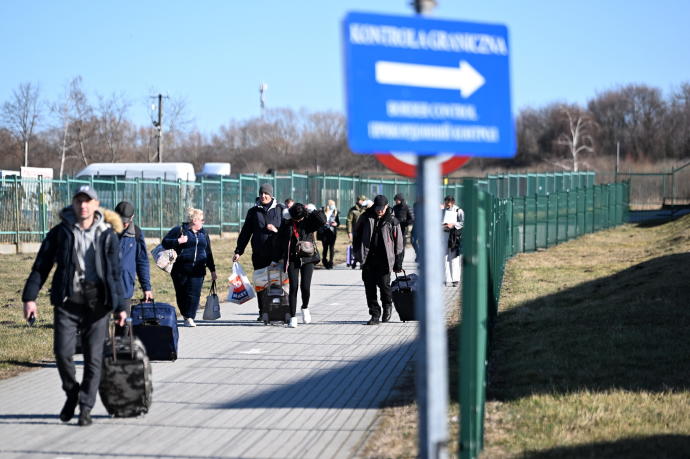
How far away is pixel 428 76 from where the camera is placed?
4.09m

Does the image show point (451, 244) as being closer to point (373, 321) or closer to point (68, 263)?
point (373, 321)

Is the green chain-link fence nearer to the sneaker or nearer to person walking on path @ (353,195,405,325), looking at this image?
person walking on path @ (353,195,405,325)

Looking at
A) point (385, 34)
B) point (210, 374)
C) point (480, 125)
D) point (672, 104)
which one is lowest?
point (210, 374)

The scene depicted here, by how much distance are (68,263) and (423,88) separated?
4.23 meters

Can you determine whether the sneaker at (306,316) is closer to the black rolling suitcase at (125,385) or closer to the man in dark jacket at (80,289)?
the black rolling suitcase at (125,385)

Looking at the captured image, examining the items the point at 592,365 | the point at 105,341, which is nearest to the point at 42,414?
the point at 105,341

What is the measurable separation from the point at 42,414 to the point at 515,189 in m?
50.1

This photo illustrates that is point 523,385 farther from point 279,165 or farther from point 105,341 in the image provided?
point 279,165

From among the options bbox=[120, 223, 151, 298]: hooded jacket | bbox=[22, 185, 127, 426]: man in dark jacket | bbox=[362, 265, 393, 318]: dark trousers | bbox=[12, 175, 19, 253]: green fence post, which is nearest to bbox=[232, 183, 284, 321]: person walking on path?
bbox=[362, 265, 393, 318]: dark trousers

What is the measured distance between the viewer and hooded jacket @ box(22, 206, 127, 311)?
297 inches

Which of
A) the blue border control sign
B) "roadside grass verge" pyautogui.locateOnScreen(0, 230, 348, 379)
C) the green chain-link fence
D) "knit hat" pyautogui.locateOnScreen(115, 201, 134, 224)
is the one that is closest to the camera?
the blue border control sign

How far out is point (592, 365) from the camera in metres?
9.63

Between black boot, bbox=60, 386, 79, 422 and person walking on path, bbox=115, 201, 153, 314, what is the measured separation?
2.62 m

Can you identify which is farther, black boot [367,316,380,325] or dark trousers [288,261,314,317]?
black boot [367,316,380,325]
